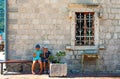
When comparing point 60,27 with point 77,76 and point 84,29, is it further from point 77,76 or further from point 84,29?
point 77,76

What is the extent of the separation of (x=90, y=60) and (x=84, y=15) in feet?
5.96

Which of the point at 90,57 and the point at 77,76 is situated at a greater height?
the point at 90,57

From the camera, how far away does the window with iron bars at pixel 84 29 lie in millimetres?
11383

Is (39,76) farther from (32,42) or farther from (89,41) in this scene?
(89,41)

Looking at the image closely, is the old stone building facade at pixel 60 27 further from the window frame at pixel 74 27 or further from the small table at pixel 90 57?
the small table at pixel 90 57

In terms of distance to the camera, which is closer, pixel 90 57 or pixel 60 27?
pixel 90 57

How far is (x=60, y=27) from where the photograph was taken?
1126 cm

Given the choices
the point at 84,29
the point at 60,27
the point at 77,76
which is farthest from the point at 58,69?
the point at 84,29

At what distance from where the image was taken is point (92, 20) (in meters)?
11.4

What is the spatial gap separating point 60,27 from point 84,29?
98cm

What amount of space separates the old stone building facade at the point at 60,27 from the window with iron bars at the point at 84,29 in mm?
101

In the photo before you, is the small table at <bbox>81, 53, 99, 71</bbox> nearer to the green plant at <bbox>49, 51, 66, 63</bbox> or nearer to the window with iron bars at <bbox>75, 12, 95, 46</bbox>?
the window with iron bars at <bbox>75, 12, 95, 46</bbox>

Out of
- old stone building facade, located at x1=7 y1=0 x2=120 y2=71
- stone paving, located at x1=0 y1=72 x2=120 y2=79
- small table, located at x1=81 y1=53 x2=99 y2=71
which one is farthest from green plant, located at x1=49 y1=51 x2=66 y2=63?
small table, located at x1=81 y1=53 x2=99 y2=71

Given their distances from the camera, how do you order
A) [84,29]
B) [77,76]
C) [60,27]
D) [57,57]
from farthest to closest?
[84,29], [60,27], [57,57], [77,76]
